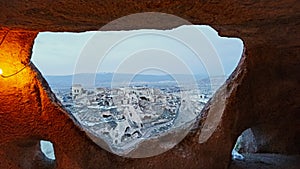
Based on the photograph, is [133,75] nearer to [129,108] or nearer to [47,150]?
[129,108]

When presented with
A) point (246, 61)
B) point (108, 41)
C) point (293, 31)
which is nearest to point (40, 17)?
point (108, 41)

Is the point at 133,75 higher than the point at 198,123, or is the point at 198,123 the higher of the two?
the point at 133,75

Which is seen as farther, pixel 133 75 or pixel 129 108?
pixel 129 108

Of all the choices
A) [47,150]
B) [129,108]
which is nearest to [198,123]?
[129,108]

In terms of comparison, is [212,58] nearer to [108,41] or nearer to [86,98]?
[108,41]

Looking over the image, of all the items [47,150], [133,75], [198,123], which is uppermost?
[133,75]

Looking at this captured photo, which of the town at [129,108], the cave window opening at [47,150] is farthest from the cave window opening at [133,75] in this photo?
the cave window opening at [47,150]

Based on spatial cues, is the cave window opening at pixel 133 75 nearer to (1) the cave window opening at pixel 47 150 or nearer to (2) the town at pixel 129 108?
(2) the town at pixel 129 108

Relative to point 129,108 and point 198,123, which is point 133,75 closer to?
point 129,108

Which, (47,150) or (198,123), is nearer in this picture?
(198,123)
